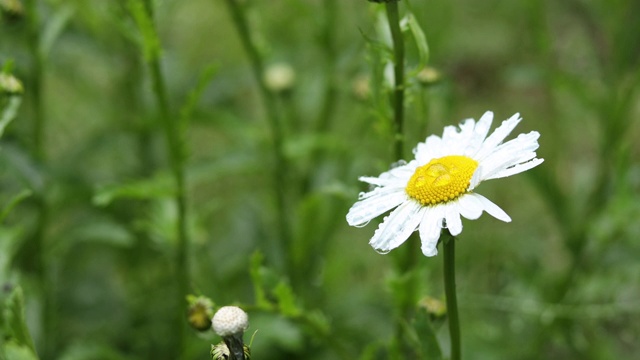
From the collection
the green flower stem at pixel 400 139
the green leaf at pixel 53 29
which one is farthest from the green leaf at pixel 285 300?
the green leaf at pixel 53 29

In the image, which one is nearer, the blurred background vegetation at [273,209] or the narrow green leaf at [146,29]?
the narrow green leaf at [146,29]

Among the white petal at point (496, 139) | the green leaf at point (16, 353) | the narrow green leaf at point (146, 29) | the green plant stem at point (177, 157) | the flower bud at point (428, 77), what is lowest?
the green leaf at point (16, 353)

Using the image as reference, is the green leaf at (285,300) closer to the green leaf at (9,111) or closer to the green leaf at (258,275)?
the green leaf at (258,275)

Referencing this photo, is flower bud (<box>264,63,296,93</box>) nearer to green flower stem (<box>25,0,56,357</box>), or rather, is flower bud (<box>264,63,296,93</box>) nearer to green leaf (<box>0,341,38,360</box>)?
green flower stem (<box>25,0,56,357</box>)

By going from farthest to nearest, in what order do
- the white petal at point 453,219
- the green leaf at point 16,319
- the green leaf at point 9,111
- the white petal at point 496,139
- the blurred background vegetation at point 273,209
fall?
the blurred background vegetation at point 273,209, the green leaf at point 9,111, the green leaf at point 16,319, the white petal at point 496,139, the white petal at point 453,219

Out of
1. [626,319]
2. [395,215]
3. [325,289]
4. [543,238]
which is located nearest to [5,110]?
Result: [395,215]

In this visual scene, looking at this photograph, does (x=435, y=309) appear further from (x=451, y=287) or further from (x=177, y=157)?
(x=177, y=157)

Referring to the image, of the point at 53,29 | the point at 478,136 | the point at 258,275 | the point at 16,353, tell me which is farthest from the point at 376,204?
the point at 53,29
